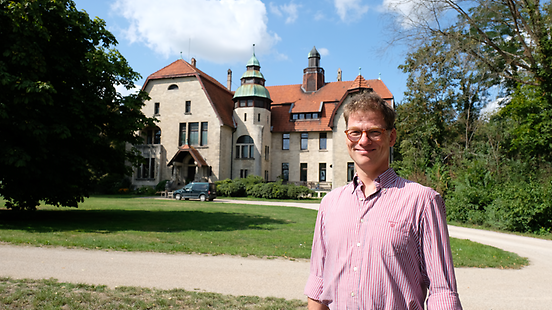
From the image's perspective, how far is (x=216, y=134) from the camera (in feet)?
132

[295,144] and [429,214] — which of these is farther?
[295,144]

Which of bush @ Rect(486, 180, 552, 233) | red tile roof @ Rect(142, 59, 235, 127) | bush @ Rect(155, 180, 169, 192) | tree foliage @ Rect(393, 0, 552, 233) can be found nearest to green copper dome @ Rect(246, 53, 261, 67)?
red tile roof @ Rect(142, 59, 235, 127)

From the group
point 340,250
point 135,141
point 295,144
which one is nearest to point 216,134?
point 295,144

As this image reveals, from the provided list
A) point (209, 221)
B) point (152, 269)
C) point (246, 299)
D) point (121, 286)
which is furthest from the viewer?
point (209, 221)

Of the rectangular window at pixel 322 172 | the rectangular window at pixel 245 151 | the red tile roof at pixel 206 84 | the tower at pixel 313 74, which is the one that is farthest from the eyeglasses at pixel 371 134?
the tower at pixel 313 74

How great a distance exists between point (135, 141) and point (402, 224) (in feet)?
50.1

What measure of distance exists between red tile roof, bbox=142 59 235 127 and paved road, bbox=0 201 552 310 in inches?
1283

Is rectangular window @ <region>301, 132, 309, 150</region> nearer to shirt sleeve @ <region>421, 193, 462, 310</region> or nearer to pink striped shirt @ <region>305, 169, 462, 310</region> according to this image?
pink striped shirt @ <region>305, 169, 462, 310</region>

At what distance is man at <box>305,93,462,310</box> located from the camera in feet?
6.53

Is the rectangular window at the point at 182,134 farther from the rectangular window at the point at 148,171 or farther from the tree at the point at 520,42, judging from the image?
the tree at the point at 520,42

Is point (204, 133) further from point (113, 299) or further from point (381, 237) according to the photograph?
point (381, 237)

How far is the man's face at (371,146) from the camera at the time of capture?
2.24 meters

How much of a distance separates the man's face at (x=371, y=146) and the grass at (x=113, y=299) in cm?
344

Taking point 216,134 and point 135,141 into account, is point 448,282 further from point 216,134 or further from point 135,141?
point 216,134
